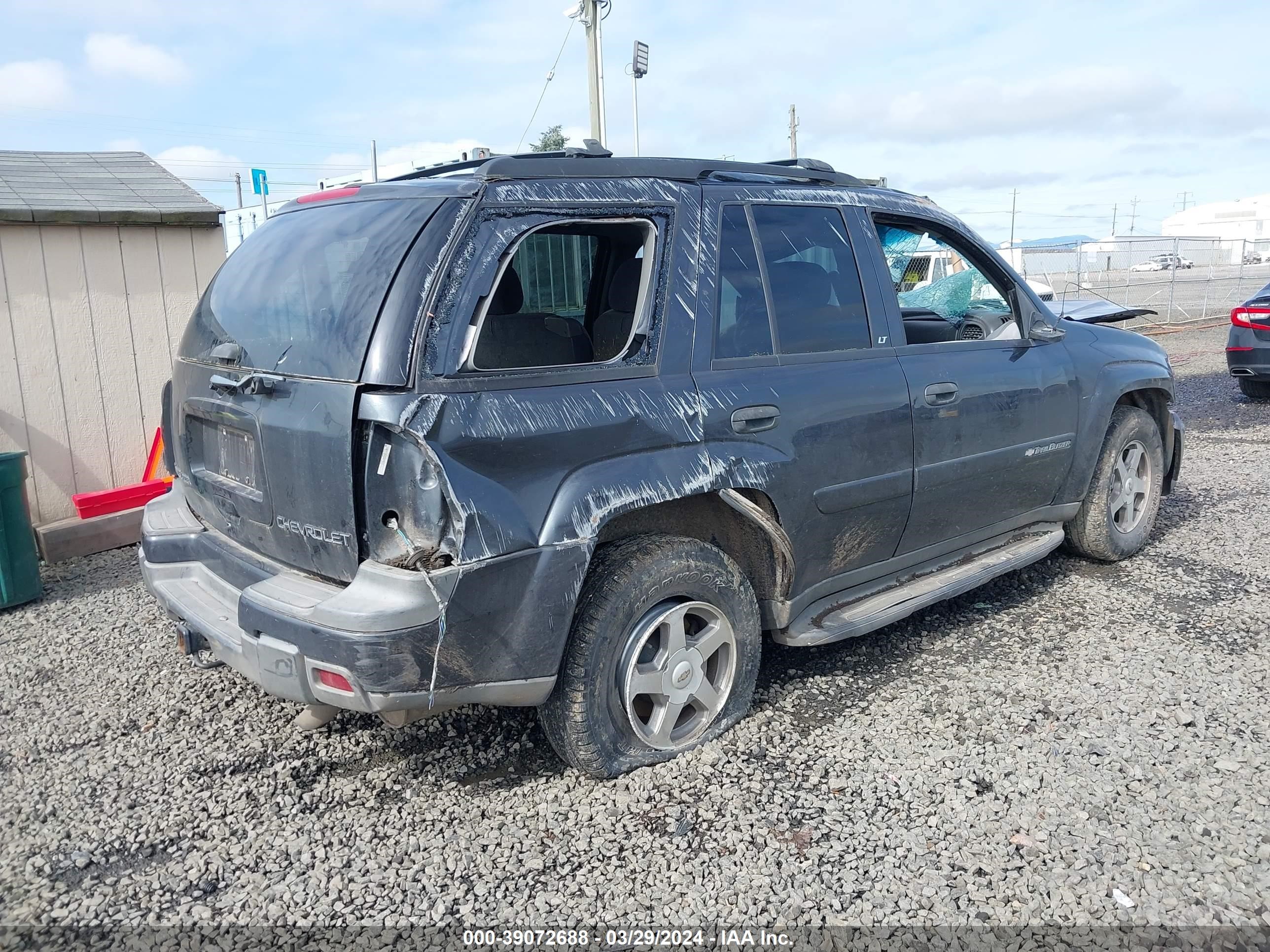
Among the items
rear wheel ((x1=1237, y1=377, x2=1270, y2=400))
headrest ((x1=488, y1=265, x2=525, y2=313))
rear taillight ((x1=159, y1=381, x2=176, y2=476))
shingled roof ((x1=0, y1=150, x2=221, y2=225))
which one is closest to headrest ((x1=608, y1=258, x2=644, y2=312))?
headrest ((x1=488, y1=265, x2=525, y2=313))

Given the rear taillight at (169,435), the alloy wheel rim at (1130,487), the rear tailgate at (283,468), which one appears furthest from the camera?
the alloy wheel rim at (1130,487)

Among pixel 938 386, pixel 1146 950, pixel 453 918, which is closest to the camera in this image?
pixel 1146 950

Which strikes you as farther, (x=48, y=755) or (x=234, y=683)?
(x=234, y=683)

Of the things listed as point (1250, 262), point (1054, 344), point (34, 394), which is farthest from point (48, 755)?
point (1250, 262)

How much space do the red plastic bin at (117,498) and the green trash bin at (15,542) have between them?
0.86 metres

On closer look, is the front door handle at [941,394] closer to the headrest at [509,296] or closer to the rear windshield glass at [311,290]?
the headrest at [509,296]

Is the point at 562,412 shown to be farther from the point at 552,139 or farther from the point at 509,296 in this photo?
the point at 552,139

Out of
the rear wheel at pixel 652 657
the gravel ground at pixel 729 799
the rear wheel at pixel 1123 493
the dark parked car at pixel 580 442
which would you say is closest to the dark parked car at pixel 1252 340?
the rear wheel at pixel 1123 493

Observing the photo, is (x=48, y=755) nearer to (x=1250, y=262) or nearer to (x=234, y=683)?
(x=234, y=683)

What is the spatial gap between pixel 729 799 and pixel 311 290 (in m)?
2.11

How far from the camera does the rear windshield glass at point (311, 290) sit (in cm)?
273

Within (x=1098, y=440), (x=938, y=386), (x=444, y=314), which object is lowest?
(x=1098, y=440)

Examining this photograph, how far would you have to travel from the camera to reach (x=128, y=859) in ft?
9.17

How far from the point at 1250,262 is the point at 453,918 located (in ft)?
95.9
